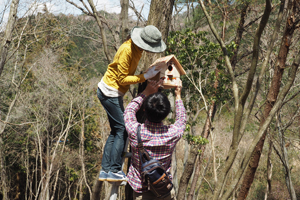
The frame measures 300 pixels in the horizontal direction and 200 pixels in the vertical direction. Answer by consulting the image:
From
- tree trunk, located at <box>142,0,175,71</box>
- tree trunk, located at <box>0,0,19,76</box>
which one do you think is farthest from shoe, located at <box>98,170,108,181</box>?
tree trunk, located at <box>0,0,19,76</box>

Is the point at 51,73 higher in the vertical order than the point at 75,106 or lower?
higher

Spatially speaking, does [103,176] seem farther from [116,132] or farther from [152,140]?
[152,140]

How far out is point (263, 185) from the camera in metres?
13.1

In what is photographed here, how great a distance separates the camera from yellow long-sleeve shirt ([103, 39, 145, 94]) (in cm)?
228

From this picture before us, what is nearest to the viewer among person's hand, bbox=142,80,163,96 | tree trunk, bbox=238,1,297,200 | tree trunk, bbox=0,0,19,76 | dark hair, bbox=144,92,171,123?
dark hair, bbox=144,92,171,123

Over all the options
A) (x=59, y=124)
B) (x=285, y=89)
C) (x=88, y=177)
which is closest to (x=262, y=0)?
(x=285, y=89)

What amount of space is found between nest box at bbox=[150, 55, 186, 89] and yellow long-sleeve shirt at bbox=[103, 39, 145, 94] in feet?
0.59

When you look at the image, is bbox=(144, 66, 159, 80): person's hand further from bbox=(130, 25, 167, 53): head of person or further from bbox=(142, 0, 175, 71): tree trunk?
bbox=(142, 0, 175, 71): tree trunk

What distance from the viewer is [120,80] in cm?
231

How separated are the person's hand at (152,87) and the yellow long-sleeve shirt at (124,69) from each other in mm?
82

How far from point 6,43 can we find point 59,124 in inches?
347

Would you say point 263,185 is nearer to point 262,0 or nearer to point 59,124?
point 262,0

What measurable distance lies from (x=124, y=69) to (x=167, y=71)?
426mm

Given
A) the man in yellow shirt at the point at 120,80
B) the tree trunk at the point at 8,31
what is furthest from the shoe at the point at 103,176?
the tree trunk at the point at 8,31
